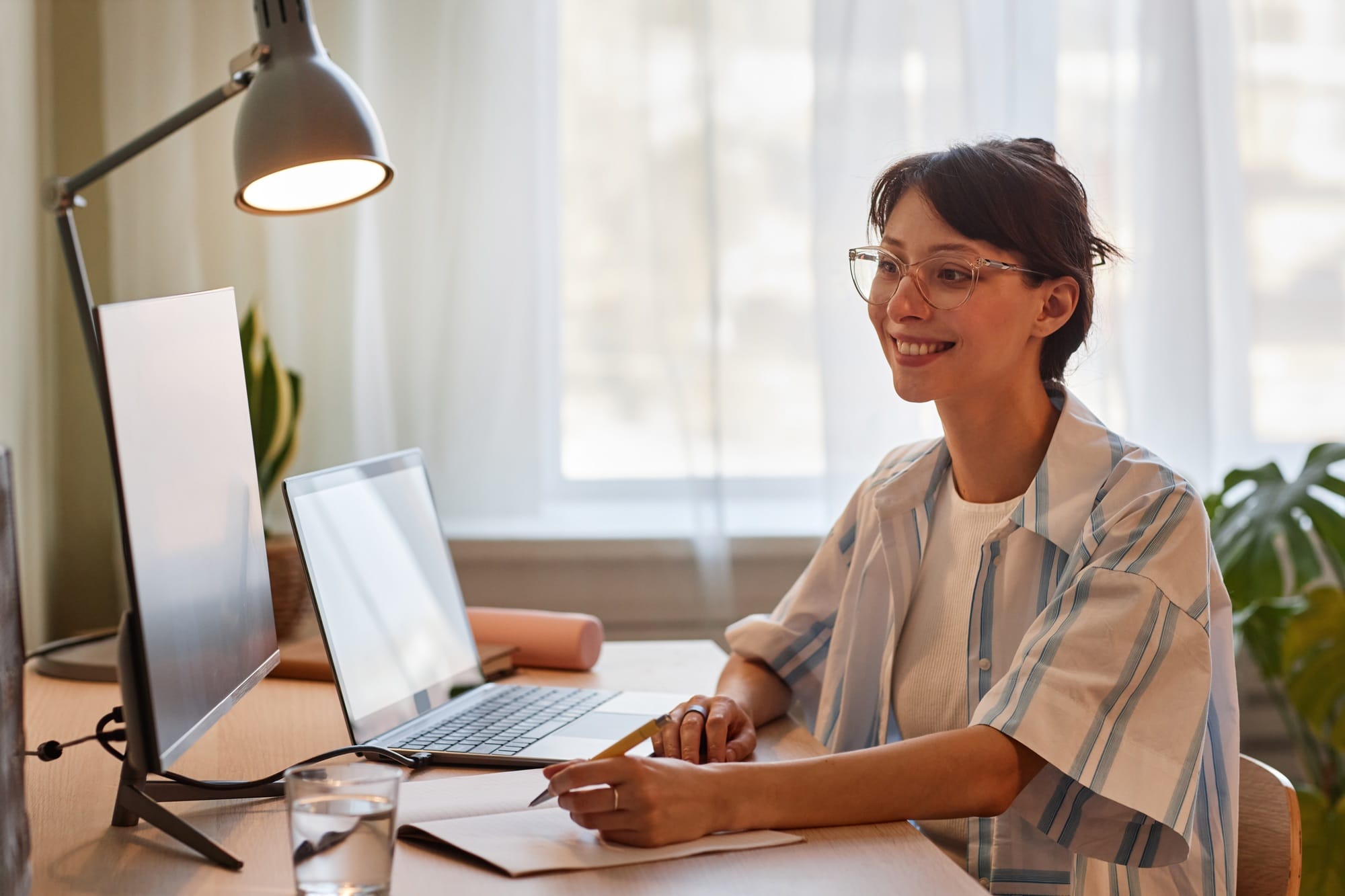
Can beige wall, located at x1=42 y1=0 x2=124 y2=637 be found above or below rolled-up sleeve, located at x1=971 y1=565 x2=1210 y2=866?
above

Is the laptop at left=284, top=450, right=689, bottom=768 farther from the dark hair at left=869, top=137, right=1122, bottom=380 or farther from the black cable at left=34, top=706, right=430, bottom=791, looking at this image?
the dark hair at left=869, top=137, right=1122, bottom=380

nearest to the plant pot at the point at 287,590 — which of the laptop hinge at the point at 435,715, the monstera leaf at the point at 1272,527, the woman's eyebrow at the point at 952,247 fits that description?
the laptop hinge at the point at 435,715

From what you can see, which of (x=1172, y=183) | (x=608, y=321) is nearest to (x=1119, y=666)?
(x=608, y=321)

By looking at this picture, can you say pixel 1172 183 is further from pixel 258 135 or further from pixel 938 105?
pixel 258 135

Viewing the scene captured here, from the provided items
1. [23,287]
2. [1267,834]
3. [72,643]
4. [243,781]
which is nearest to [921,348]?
[1267,834]

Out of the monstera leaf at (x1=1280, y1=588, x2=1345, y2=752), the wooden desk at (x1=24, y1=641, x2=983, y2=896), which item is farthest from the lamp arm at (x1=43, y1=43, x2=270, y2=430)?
the monstera leaf at (x1=1280, y1=588, x2=1345, y2=752)

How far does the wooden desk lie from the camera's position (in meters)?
0.75

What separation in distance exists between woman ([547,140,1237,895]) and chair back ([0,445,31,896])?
1.09ft

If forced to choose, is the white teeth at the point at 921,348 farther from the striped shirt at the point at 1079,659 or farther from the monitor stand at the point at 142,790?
the monitor stand at the point at 142,790

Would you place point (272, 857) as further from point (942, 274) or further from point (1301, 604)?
point (1301, 604)

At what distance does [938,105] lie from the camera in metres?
2.27

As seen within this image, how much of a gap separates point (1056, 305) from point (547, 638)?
0.74 metres

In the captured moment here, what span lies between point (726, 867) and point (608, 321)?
1.57 metres

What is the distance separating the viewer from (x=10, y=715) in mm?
674
